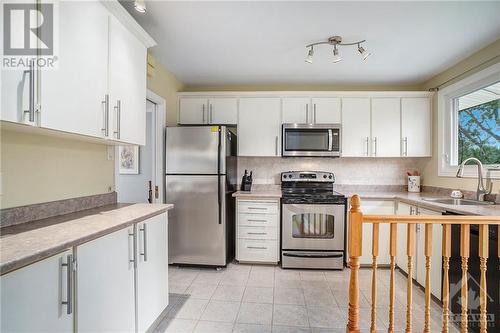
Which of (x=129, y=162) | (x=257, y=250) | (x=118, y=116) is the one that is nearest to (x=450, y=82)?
(x=257, y=250)

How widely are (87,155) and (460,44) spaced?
348 centimetres

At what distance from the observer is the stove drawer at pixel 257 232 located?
3.09m

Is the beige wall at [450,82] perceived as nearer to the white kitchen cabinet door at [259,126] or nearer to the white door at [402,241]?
the white door at [402,241]

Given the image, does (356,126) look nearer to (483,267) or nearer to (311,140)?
(311,140)

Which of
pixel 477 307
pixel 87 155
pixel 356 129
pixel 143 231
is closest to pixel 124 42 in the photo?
pixel 87 155

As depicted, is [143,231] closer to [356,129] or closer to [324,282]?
[324,282]

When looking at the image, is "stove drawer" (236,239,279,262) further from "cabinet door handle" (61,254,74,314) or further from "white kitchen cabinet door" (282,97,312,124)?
"cabinet door handle" (61,254,74,314)

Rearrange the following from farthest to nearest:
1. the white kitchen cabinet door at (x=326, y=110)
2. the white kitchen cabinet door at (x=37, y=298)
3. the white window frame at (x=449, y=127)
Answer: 1. the white kitchen cabinet door at (x=326, y=110)
2. the white window frame at (x=449, y=127)
3. the white kitchen cabinet door at (x=37, y=298)

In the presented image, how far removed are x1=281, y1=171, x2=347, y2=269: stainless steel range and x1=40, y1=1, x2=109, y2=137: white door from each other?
223 cm

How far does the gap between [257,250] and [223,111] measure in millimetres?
1917

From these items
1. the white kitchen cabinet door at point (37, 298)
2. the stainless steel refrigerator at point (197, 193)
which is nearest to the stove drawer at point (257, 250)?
the stainless steel refrigerator at point (197, 193)

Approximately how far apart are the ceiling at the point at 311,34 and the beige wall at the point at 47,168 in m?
1.20

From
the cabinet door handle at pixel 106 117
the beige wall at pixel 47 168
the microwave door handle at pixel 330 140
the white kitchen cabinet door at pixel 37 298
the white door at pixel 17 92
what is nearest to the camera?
the white kitchen cabinet door at pixel 37 298

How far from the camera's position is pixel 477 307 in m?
1.77
